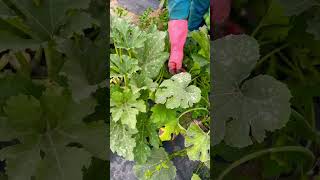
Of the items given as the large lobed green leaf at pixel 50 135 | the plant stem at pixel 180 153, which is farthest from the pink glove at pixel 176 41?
the large lobed green leaf at pixel 50 135

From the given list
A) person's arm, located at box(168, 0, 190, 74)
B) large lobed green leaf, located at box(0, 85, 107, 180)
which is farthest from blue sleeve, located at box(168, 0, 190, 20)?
large lobed green leaf, located at box(0, 85, 107, 180)

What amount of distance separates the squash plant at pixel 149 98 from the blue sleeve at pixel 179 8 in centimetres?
18

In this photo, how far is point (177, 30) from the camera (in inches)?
45.6

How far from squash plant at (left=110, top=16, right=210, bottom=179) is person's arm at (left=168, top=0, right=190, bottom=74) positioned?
0.10ft

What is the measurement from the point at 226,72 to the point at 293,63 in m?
0.16

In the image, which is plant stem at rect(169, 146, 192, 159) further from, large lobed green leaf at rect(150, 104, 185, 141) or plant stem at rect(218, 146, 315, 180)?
plant stem at rect(218, 146, 315, 180)

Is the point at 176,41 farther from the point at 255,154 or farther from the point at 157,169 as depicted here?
the point at 255,154

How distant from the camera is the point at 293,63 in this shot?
2.86 feet

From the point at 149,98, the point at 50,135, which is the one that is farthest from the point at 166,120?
the point at 50,135

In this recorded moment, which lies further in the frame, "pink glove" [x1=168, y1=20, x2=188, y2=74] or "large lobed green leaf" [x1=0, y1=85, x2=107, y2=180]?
"pink glove" [x1=168, y1=20, x2=188, y2=74]

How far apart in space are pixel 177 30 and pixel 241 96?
1.37 ft

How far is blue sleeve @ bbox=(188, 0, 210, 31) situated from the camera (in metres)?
1.11

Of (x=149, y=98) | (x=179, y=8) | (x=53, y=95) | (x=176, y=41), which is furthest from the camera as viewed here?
(x=149, y=98)

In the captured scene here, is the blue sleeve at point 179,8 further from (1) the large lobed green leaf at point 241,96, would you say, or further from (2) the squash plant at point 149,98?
(1) the large lobed green leaf at point 241,96
